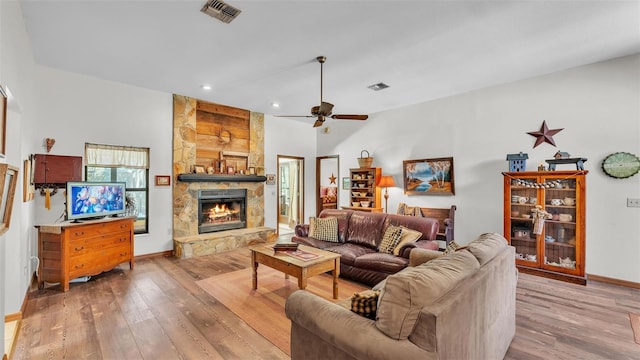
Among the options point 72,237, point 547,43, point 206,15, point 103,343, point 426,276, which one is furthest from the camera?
point 72,237

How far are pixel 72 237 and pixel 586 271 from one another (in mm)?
7148

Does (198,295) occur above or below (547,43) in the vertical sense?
below

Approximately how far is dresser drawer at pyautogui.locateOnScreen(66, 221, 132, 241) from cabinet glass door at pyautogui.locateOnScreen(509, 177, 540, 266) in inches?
238

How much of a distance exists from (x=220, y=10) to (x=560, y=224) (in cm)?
524

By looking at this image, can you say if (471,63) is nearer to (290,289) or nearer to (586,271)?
(586,271)

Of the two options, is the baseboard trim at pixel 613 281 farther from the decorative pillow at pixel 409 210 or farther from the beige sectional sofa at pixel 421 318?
the beige sectional sofa at pixel 421 318

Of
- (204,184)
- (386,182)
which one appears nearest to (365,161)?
(386,182)

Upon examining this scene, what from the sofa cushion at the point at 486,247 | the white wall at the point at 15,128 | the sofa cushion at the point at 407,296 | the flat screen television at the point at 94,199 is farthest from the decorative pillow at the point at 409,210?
the white wall at the point at 15,128

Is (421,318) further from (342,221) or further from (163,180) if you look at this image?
(163,180)

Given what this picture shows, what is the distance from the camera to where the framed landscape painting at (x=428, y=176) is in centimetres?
552

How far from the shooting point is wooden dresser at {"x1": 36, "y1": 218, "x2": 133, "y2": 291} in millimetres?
3643

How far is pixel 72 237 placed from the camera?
146 inches

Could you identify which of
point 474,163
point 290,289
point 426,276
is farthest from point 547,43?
point 290,289

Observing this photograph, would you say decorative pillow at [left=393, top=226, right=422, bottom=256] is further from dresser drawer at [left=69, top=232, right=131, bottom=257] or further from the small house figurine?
dresser drawer at [left=69, top=232, right=131, bottom=257]
